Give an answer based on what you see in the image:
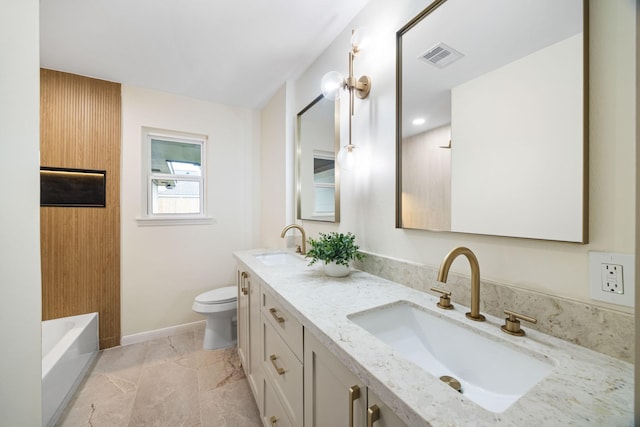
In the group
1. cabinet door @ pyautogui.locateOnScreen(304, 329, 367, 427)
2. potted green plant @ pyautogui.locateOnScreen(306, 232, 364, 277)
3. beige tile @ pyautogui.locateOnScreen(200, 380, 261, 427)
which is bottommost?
beige tile @ pyautogui.locateOnScreen(200, 380, 261, 427)

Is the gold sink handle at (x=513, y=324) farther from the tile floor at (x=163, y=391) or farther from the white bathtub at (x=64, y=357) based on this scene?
the white bathtub at (x=64, y=357)

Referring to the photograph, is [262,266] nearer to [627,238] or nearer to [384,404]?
[384,404]

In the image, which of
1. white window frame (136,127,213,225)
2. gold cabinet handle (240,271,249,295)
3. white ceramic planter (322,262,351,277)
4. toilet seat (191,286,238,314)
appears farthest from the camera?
white window frame (136,127,213,225)

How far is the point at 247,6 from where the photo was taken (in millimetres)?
1450

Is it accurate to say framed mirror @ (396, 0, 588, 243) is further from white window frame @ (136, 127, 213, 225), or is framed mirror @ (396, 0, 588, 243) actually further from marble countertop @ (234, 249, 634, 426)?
white window frame @ (136, 127, 213, 225)

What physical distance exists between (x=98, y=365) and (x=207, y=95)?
2599 mm

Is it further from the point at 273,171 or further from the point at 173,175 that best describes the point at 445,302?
the point at 173,175

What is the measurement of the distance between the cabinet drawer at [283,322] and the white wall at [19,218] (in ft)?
2.66

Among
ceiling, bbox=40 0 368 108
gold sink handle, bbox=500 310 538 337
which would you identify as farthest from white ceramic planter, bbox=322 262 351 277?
ceiling, bbox=40 0 368 108

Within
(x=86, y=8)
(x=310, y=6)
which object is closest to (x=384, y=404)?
(x=310, y=6)

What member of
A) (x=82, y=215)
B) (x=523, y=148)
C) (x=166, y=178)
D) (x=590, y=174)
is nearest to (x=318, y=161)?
(x=523, y=148)

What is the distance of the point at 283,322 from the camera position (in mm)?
1029

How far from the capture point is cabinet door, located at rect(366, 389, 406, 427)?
1.67ft

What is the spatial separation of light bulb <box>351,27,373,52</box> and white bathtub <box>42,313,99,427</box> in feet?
8.26
